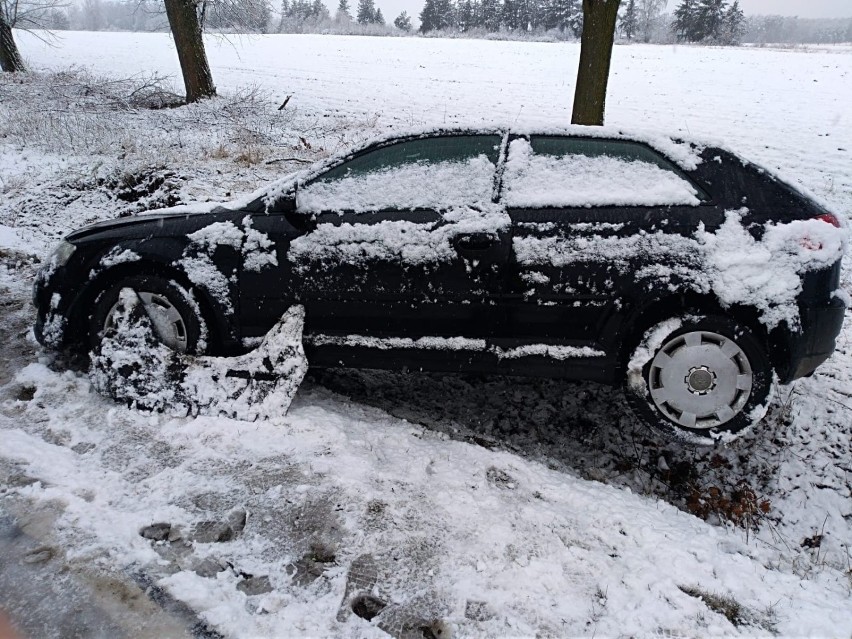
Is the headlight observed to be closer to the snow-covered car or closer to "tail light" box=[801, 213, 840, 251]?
the snow-covered car

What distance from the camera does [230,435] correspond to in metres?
3.27

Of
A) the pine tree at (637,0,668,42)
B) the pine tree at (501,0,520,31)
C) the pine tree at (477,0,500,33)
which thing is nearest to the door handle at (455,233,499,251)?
the pine tree at (477,0,500,33)

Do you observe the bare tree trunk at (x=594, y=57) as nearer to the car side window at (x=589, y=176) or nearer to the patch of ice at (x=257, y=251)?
the car side window at (x=589, y=176)

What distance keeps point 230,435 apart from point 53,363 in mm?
1683

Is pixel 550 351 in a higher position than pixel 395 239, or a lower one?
lower

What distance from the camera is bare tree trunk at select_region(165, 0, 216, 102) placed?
12414 millimetres

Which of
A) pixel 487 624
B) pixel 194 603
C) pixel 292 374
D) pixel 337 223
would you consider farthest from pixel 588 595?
pixel 337 223

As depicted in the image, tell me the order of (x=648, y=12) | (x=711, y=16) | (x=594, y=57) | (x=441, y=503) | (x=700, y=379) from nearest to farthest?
(x=441, y=503) → (x=700, y=379) → (x=594, y=57) → (x=711, y=16) → (x=648, y=12)

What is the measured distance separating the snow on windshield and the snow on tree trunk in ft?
2.21

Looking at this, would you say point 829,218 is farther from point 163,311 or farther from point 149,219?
point 149,219

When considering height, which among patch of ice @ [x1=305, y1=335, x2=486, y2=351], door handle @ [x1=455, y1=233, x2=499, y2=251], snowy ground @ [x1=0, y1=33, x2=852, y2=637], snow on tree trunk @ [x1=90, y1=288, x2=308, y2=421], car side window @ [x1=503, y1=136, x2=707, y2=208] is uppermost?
car side window @ [x1=503, y1=136, x2=707, y2=208]

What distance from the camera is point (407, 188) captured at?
137 inches

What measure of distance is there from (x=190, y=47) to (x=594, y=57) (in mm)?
9342

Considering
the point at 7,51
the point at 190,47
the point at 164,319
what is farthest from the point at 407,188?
the point at 7,51
